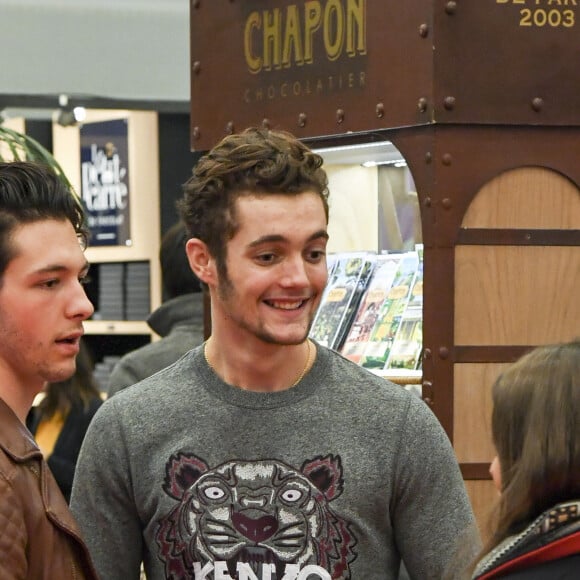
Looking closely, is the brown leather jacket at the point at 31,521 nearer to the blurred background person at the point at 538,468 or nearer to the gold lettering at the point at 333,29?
the blurred background person at the point at 538,468

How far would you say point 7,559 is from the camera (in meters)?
1.65

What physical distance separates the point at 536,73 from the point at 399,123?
0.37m

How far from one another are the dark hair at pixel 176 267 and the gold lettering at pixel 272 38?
70cm

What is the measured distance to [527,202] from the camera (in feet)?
10.6

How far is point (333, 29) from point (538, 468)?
6.44 feet

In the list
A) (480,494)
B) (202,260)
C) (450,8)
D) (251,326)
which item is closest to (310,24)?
(450,8)

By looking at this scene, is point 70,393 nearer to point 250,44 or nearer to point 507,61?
→ point 250,44

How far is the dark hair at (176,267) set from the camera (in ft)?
13.2

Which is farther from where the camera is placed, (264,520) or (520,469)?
(264,520)

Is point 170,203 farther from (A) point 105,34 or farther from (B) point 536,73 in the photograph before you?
(B) point 536,73

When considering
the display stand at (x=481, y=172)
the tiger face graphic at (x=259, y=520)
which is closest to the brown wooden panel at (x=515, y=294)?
the display stand at (x=481, y=172)

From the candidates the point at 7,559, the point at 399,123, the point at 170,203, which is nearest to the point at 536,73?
the point at 399,123

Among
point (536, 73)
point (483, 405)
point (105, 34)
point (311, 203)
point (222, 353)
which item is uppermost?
point (105, 34)

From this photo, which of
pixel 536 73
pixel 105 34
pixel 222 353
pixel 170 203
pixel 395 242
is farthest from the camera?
pixel 170 203
